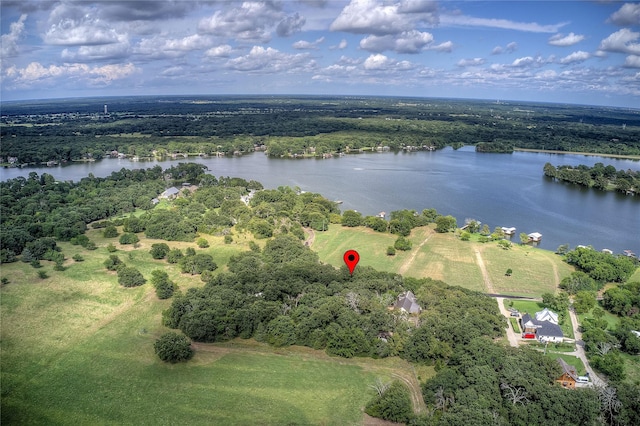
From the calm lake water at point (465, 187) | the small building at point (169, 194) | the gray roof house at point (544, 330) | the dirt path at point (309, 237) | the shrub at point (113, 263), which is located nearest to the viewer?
the gray roof house at point (544, 330)

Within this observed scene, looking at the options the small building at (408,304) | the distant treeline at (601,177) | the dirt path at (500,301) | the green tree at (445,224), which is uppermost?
the distant treeline at (601,177)

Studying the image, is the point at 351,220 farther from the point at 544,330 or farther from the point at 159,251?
the point at 544,330

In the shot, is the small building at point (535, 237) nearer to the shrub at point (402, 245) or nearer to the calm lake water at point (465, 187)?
the calm lake water at point (465, 187)

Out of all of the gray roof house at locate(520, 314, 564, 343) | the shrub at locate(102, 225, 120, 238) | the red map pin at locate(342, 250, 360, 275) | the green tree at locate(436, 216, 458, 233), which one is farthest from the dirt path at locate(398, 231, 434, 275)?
the shrub at locate(102, 225, 120, 238)

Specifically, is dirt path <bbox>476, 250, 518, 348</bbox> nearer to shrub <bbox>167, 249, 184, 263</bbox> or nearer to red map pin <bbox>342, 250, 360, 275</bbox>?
red map pin <bbox>342, 250, 360, 275</bbox>

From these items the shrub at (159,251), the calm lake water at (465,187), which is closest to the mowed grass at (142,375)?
the shrub at (159,251)

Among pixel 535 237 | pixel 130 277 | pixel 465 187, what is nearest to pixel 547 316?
pixel 535 237

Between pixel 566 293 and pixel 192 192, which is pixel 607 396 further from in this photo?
pixel 192 192
